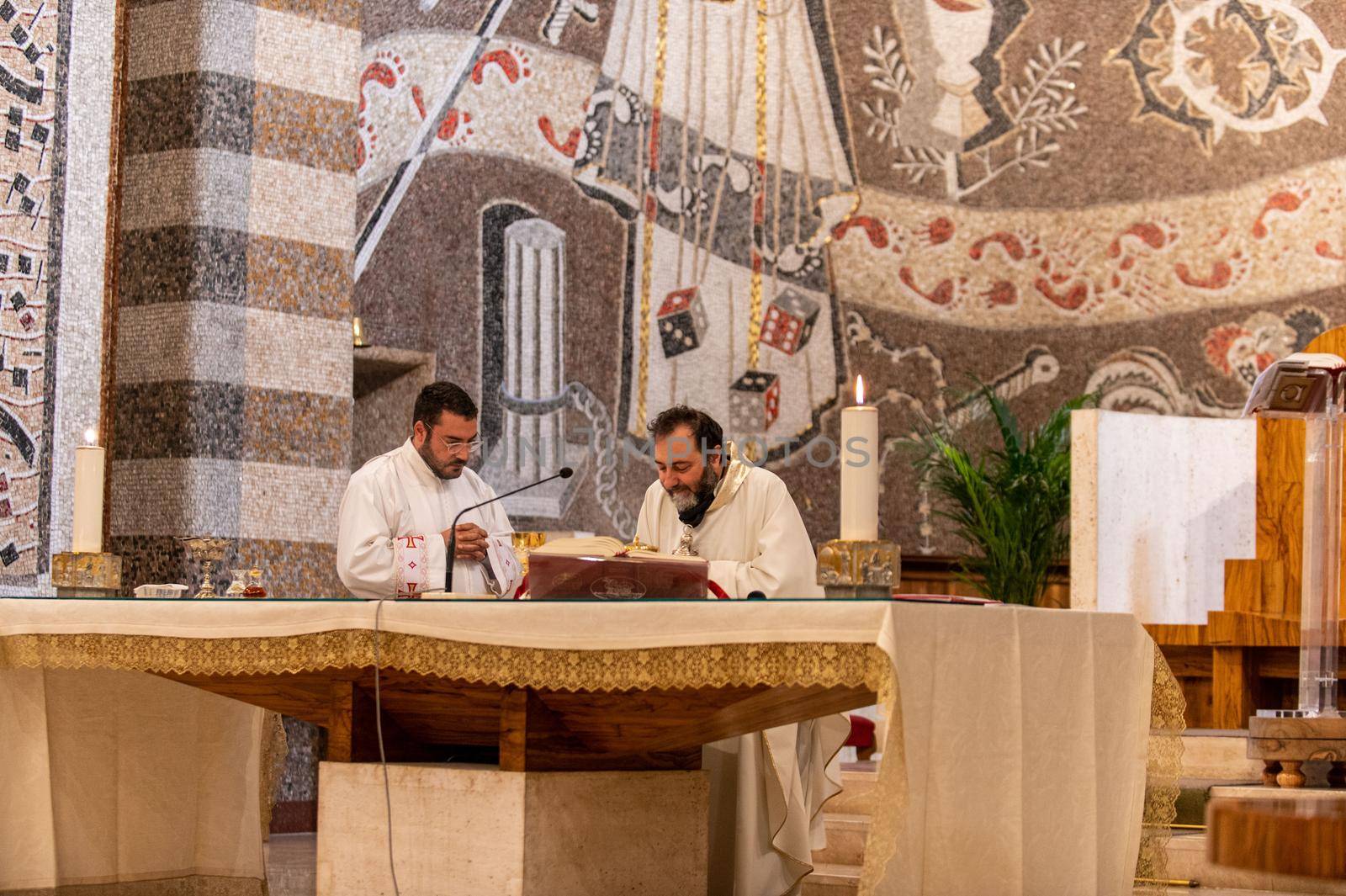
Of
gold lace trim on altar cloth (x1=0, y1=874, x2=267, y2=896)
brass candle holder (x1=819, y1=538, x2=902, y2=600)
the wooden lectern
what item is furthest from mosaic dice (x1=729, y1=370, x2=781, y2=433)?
brass candle holder (x1=819, y1=538, x2=902, y2=600)

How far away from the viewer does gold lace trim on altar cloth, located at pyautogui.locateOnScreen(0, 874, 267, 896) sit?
432cm

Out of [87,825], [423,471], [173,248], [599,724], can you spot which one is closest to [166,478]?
[173,248]

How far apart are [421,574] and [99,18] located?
324 cm

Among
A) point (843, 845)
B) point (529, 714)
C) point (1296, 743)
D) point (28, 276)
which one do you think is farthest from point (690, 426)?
point (28, 276)

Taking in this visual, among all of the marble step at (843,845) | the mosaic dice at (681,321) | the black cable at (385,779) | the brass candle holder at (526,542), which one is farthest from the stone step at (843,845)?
the mosaic dice at (681,321)

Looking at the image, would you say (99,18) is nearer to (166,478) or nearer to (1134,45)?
(166,478)

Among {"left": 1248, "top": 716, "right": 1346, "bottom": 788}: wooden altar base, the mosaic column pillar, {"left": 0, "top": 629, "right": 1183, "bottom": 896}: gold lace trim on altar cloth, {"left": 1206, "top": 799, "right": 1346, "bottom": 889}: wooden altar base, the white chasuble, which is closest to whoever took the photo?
{"left": 1206, "top": 799, "right": 1346, "bottom": 889}: wooden altar base

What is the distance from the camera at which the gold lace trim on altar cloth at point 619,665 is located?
9.09 feet

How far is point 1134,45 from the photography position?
944 centimetres

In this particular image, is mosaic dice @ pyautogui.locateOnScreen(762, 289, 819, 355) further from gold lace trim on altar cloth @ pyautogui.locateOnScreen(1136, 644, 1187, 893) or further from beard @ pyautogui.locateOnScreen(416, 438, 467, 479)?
gold lace trim on altar cloth @ pyautogui.locateOnScreen(1136, 644, 1187, 893)

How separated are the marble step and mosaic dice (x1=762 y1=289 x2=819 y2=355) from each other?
13.9 ft

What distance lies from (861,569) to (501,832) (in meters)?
0.90

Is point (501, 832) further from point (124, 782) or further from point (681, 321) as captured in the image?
point (681, 321)

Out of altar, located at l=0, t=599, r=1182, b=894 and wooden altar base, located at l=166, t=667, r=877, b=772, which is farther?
wooden altar base, located at l=166, t=667, r=877, b=772
